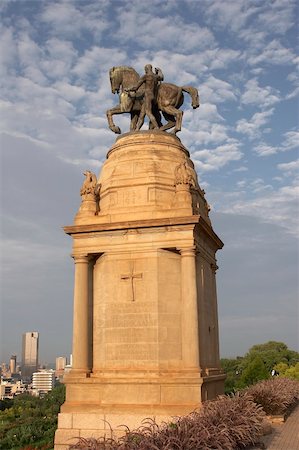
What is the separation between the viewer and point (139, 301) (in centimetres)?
1742

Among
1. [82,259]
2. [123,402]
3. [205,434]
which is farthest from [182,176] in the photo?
[205,434]

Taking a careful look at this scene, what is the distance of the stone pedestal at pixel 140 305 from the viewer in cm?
1620

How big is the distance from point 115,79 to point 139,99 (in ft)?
5.20

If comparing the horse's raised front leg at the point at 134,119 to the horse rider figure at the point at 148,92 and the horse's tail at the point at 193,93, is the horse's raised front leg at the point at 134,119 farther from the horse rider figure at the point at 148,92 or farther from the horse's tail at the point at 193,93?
the horse's tail at the point at 193,93

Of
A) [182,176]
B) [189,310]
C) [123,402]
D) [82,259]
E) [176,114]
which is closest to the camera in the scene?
[123,402]

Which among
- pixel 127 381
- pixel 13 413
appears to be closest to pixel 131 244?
pixel 127 381

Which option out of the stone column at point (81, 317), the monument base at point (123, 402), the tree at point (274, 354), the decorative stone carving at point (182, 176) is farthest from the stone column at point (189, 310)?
the tree at point (274, 354)

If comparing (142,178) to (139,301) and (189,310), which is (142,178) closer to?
(139,301)

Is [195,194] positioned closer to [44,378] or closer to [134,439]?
[134,439]

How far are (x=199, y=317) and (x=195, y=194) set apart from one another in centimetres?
496

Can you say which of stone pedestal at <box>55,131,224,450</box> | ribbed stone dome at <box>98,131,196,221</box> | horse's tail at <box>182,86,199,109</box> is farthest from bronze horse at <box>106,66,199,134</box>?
stone pedestal at <box>55,131,224,450</box>

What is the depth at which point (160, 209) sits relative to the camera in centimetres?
1811

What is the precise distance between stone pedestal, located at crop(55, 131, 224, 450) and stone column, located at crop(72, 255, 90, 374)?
4 centimetres

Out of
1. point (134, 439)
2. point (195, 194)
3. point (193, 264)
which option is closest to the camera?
point (134, 439)
